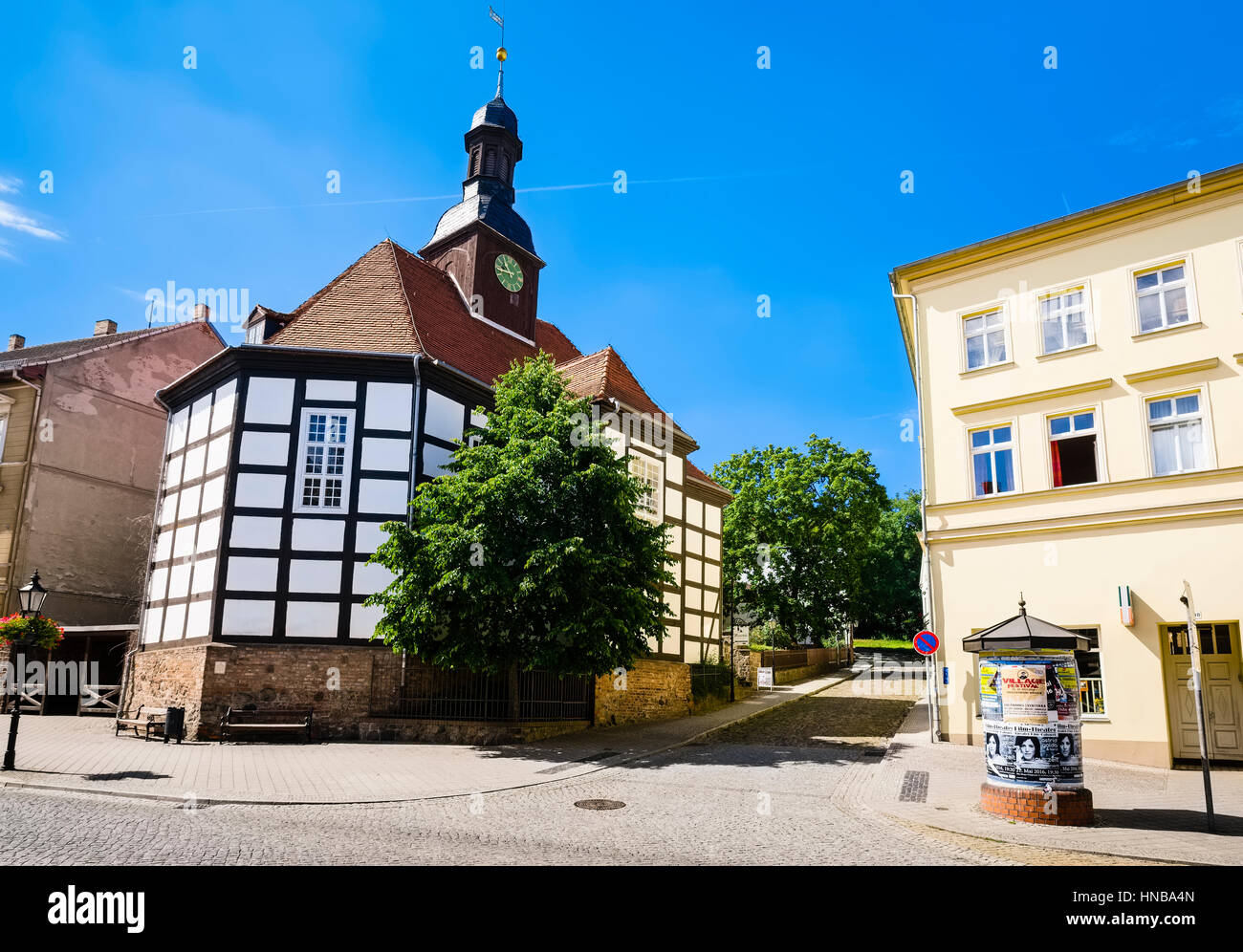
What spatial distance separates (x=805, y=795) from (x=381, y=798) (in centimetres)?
595

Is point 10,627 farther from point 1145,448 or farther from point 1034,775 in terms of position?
point 1145,448

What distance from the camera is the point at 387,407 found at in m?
19.6

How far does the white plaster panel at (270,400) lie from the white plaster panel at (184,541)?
3.26 metres

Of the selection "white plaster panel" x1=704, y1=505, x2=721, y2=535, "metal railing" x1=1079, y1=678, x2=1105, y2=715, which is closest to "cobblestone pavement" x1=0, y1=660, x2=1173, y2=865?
"metal railing" x1=1079, y1=678, x2=1105, y2=715

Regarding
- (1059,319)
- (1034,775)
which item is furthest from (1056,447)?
(1034,775)

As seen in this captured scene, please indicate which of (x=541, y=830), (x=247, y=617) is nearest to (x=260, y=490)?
(x=247, y=617)

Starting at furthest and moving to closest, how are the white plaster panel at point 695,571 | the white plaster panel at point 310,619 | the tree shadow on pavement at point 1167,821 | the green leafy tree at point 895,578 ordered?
the green leafy tree at point 895,578 → the white plaster panel at point 695,571 → the white plaster panel at point 310,619 → the tree shadow on pavement at point 1167,821

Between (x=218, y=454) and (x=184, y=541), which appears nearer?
(x=218, y=454)

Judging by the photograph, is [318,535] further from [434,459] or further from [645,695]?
[645,695]

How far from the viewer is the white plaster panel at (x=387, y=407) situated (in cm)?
1947

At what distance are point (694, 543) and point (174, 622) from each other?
47.1 feet

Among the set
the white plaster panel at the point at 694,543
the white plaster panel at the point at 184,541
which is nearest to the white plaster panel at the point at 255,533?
the white plaster panel at the point at 184,541

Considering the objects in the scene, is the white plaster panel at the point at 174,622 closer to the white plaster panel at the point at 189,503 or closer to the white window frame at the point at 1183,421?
the white plaster panel at the point at 189,503

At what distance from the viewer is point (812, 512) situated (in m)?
40.3
